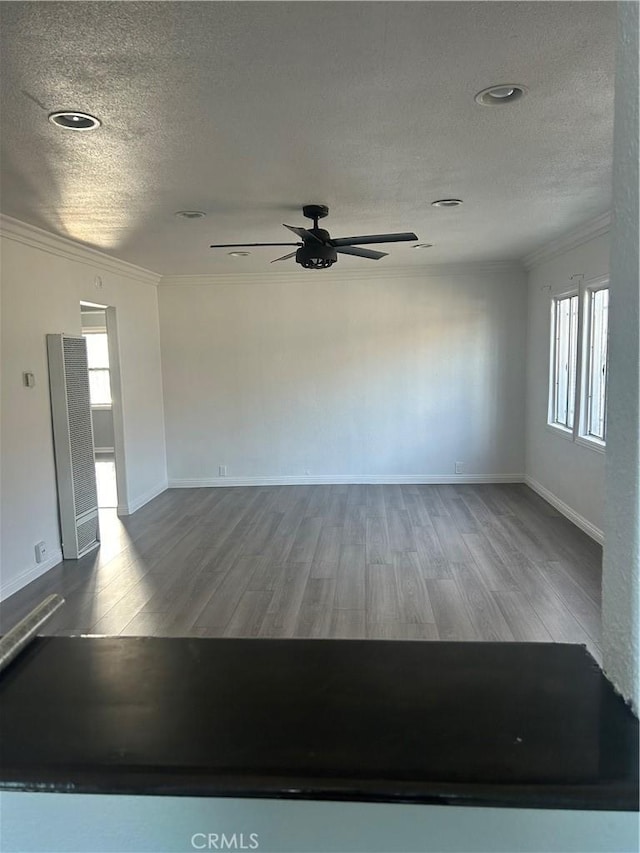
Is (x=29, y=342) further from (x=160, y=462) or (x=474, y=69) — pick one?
(x=474, y=69)

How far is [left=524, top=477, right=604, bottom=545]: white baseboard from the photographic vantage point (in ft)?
15.7

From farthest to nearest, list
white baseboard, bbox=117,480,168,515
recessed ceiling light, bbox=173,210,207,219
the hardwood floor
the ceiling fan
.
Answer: white baseboard, bbox=117,480,168,515, recessed ceiling light, bbox=173,210,207,219, the ceiling fan, the hardwood floor

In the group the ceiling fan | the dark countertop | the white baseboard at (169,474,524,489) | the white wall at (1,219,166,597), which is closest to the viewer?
the dark countertop

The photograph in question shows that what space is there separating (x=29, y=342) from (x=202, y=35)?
3.19 m

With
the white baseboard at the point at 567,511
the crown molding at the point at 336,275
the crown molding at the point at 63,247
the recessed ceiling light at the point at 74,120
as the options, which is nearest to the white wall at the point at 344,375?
the crown molding at the point at 336,275

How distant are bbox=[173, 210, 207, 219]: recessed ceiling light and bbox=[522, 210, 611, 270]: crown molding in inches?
106

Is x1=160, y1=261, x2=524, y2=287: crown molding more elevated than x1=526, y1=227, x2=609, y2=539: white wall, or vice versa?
x1=160, y1=261, x2=524, y2=287: crown molding

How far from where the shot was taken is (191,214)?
12.9 feet

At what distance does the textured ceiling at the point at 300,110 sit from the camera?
1662mm

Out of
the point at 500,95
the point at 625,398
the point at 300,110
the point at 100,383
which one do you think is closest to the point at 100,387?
the point at 100,383

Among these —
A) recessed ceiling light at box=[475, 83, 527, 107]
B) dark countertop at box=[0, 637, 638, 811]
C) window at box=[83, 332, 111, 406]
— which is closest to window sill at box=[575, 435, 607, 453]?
recessed ceiling light at box=[475, 83, 527, 107]

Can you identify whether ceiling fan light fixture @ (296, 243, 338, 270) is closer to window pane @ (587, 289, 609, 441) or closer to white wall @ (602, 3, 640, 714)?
window pane @ (587, 289, 609, 441)

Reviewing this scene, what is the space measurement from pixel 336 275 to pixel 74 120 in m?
4.71

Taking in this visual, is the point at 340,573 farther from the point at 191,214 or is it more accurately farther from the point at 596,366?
the point at 596,366
